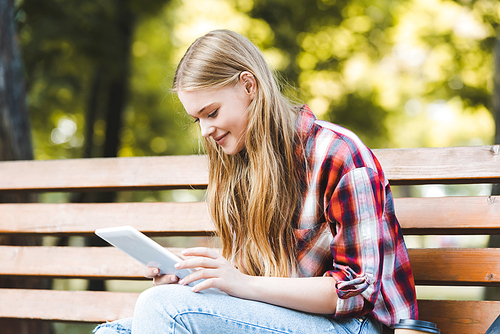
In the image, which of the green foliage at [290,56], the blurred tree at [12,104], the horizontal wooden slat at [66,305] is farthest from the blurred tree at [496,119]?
the blurred tree at [12,104]

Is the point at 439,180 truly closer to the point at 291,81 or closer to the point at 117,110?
the point at 291,81

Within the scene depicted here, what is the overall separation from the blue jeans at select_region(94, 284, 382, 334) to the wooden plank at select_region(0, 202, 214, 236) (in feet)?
2.92

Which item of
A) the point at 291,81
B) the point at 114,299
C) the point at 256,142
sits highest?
the point at 291,81

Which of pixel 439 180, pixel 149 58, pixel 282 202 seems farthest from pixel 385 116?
pixel 282 202


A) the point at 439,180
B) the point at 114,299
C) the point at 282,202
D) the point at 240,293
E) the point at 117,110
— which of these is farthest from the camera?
the point at 117,110

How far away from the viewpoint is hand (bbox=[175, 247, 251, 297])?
5.15ft

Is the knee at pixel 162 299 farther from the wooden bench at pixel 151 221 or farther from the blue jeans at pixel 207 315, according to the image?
the wooden bench at pixel 151 221

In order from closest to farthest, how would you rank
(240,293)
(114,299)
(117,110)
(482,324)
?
(240,293) → (482,324) → (114,299) → (117,110)

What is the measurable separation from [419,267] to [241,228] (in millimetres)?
775

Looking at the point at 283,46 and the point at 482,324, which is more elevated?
the point at 283,46

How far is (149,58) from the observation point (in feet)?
28.5

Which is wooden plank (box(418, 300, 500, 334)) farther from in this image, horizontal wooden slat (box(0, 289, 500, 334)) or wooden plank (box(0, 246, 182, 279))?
horizontal wooden slat (box(0, 289, 500, 334))

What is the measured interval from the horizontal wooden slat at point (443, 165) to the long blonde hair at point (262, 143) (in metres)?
0.60

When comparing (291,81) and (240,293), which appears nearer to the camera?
(240,293)
